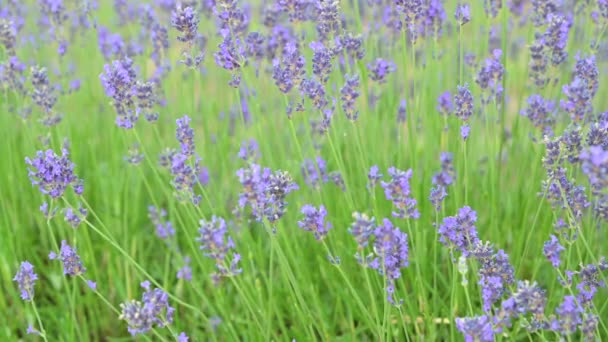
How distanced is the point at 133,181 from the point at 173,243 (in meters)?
0.72

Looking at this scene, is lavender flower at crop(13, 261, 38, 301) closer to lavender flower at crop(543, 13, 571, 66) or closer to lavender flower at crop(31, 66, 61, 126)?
lavender flower at crop(31, 66, 61, 126)

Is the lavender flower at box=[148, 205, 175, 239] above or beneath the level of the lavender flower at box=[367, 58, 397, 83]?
beneath

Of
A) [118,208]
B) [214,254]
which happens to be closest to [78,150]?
[118,208]

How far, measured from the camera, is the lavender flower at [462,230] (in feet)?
6.88

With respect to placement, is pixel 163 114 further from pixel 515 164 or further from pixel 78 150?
pixel 515 164

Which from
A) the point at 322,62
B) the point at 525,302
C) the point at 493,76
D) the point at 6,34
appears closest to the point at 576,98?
the point at 493,76

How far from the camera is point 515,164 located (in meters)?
3.62

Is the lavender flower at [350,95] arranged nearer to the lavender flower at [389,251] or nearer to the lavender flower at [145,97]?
the lavender flower at [389,251]

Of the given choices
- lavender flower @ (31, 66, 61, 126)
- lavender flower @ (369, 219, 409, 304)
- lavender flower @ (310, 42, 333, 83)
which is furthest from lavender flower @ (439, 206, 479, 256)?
lavender flower @ (31, 66, 61, 126)

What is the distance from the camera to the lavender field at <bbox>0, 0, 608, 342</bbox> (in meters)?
2.15

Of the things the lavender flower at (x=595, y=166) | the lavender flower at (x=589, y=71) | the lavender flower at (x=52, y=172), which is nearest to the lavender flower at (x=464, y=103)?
the lavender flower at (x=589, y=71)

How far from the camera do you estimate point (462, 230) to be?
2.13 metres

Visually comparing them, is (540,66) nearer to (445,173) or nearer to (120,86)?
(445,173)

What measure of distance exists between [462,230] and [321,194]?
3.57 feet
